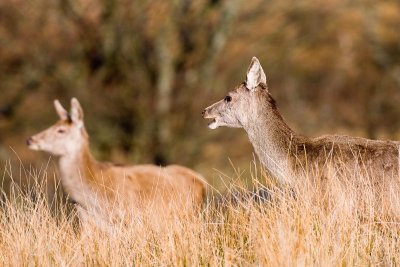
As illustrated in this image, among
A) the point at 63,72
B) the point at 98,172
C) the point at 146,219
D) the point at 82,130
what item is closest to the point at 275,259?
the point at 146,219

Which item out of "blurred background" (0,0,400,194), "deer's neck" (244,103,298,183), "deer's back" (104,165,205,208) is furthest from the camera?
"blurred background" (0,0,400,194)

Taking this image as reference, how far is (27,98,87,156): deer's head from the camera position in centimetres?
1197

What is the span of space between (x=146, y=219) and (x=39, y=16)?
15.3 m

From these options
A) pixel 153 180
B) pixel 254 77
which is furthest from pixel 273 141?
pixel 153 180

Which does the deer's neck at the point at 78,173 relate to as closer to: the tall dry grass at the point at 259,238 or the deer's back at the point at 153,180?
the deer's back at the point at 153,180

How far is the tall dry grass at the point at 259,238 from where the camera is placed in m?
6.29

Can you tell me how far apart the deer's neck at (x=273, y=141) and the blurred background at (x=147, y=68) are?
12741mm

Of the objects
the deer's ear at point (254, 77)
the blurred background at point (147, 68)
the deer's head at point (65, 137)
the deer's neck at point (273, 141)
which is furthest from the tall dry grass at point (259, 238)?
the blurred background at point (147, 68)

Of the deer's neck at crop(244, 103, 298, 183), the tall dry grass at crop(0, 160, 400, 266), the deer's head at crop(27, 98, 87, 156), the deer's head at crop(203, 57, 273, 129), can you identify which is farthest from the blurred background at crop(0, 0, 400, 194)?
the tall dry grass at crop(0, 160, 400, 266)

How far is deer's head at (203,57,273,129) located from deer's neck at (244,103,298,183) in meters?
0.08

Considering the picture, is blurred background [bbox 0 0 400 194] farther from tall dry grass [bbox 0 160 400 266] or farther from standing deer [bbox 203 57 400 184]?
tall dry grass [bbox 0 160 400 266]

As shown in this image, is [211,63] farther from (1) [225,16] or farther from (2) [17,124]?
(2) [17,124]

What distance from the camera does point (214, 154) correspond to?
22938 millimetres

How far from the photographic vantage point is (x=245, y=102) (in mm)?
8938
